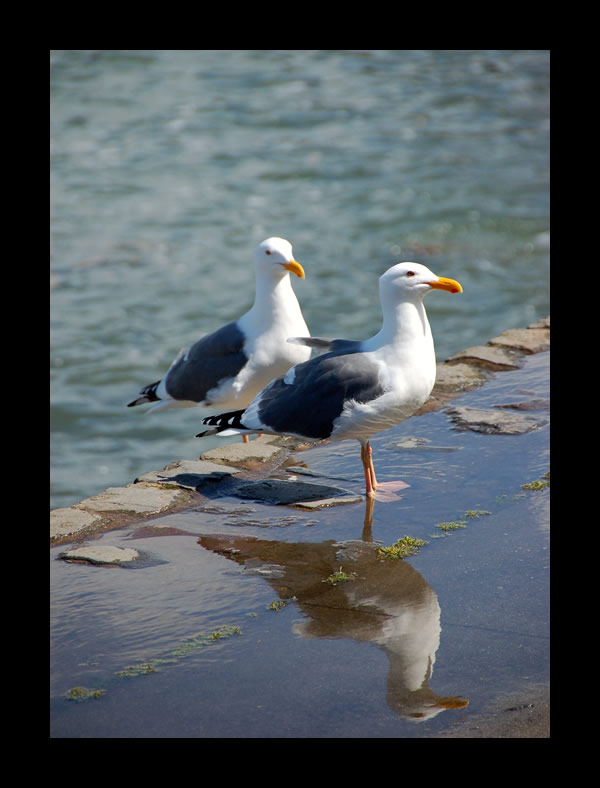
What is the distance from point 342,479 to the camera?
5.57m

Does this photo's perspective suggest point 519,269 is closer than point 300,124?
Yes

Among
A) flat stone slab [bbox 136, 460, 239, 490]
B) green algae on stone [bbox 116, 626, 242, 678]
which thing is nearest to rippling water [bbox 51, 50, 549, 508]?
flat stone slab [bbox 136, 460, 239, 490]

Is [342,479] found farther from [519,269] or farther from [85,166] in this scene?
[85,166]

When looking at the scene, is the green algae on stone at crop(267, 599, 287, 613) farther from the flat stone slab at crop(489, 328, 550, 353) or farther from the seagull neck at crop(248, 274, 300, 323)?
the flat stone slab at crop(489, 328, 550, 353)

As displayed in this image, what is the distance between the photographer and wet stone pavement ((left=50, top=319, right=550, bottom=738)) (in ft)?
11.3

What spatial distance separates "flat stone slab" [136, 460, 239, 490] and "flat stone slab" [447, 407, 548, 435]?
4.67 ft

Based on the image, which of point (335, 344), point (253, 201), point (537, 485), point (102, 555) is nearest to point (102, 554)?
point (102, 555)

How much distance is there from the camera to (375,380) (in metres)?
5.03

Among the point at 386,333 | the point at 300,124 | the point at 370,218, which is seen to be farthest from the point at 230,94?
the point at 386,333

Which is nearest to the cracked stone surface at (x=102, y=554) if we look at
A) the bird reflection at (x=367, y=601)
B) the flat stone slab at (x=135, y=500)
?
the bird reflection at (x=367, y=601)

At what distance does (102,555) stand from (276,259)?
2423mm

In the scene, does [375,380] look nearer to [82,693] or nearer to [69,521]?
[69,521]

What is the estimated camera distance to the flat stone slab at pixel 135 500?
516 centimetres

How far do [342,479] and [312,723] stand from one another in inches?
91.0
